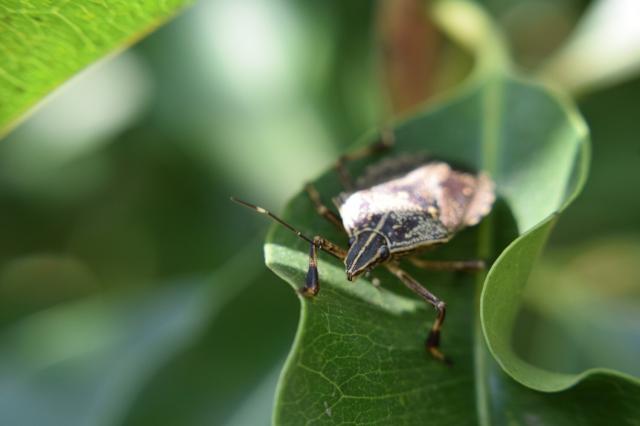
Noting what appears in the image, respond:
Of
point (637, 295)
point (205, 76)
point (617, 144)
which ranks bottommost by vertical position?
point (637, 295)

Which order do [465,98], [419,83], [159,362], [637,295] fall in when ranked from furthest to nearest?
[637,295]
[419,83]
[159,362]
[465,98]

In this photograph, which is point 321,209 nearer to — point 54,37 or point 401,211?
point 401,211

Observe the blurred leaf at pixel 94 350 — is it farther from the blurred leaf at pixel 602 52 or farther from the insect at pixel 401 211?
the blurred leaf at pixel 602 52

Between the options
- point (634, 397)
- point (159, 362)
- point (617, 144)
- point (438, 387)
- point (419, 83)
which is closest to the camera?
point (634, 397)

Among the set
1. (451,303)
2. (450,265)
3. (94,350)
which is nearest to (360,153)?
(450,265)

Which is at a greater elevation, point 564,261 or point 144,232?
point 144,232

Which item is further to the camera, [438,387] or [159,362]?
[159,362]

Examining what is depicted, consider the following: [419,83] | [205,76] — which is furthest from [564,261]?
[205,76]

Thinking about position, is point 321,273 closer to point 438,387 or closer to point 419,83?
point 438,387

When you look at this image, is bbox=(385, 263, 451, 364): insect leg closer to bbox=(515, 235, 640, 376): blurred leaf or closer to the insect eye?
the insect eye
